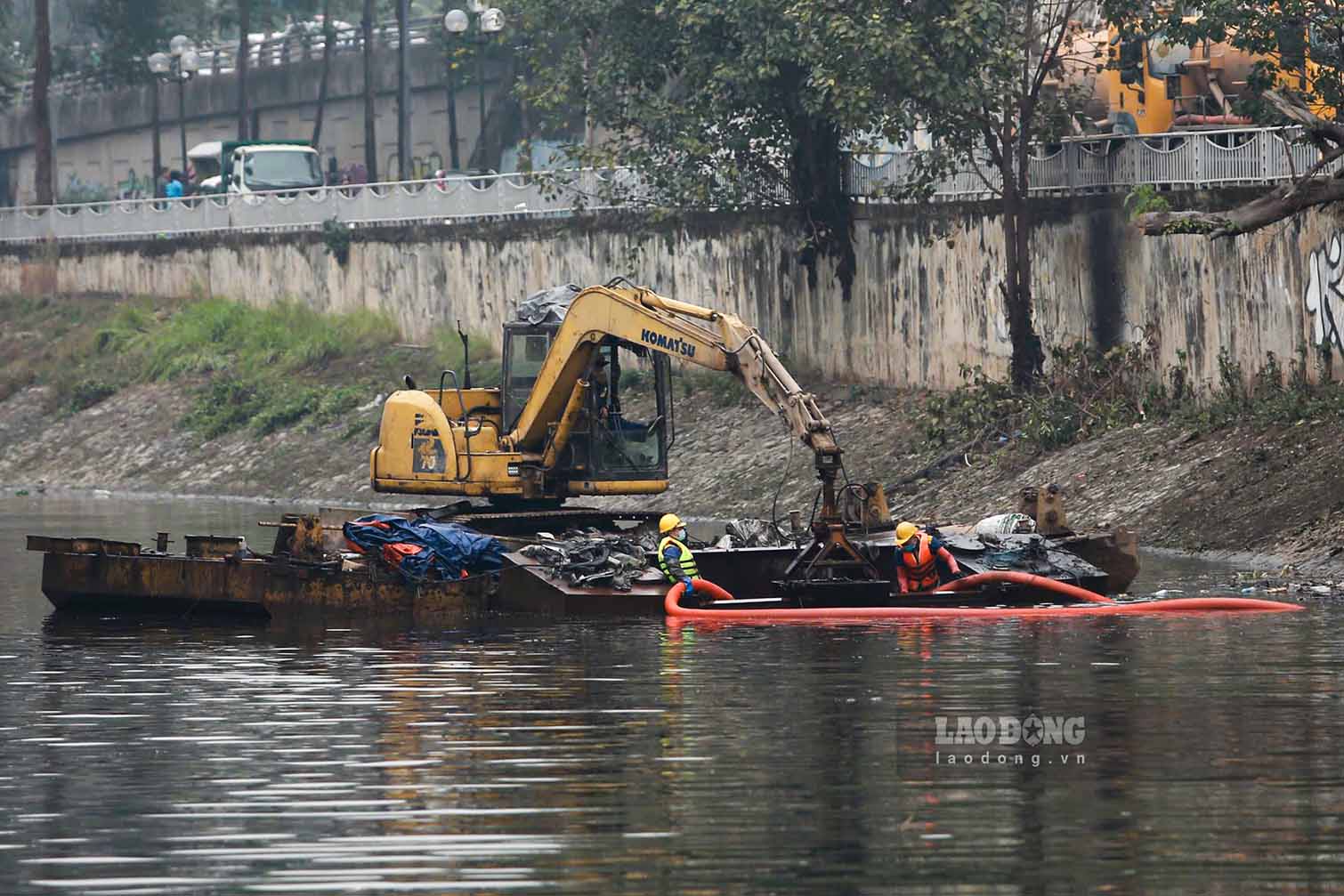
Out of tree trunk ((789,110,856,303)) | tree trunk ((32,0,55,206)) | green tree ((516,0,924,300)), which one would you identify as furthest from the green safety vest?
tree trunk ((32,0,55,206))

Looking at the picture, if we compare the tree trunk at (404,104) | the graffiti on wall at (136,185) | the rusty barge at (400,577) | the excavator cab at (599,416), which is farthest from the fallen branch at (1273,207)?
the graffiti on wall at (136,185)

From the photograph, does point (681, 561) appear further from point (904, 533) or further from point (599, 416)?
point (599, 416)

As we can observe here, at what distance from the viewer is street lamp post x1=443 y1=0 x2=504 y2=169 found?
5859cm

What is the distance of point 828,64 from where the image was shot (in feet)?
142

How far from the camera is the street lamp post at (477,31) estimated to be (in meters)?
58.6

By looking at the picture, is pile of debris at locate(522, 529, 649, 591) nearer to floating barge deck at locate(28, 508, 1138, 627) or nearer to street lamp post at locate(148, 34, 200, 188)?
floating barge deck at locate(28, 508, 1138, 627)

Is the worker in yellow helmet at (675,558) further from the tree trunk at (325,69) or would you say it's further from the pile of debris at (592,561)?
the tree trunk at (325,69)

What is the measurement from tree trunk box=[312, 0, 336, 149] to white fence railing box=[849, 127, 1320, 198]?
4119 centimetres

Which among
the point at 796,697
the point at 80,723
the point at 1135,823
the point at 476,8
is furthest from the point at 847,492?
the point at 476,8

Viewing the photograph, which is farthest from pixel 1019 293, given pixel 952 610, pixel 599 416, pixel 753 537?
pixel 952 610

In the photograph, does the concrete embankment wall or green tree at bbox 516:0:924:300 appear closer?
the concrete embankment wall

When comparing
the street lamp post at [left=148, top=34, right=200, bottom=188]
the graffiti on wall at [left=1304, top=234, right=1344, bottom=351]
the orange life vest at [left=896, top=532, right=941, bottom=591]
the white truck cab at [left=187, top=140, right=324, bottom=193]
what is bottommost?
the orange life vest at [left=896, top=532, right=941, bottom=591]

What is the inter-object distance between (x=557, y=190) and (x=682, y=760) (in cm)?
3801

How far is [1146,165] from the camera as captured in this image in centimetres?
4197
